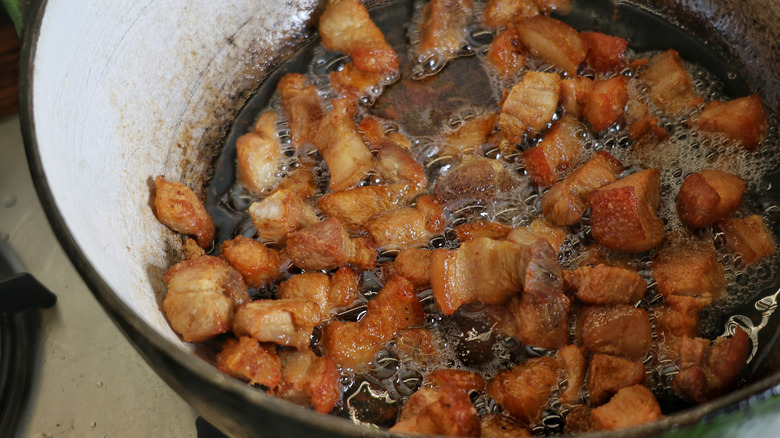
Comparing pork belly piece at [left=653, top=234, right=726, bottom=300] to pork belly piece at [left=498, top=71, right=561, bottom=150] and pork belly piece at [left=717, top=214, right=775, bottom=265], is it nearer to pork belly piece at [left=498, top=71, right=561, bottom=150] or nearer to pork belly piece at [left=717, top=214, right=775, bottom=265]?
pork belly piece at [left=717, top=214, right=775, bottom=265]

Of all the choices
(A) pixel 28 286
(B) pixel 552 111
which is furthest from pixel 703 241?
(A) pixel 28 286

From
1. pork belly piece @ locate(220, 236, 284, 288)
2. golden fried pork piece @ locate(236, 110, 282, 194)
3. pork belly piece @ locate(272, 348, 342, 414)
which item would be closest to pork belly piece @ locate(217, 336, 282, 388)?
pork belly piece @ locate(272, 348, 342, 414)

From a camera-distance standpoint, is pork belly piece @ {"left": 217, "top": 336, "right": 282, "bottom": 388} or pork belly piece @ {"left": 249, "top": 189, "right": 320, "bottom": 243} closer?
pork belly piece @ {"left": 217, "top": 336, "right": 282, "bottom": 388}

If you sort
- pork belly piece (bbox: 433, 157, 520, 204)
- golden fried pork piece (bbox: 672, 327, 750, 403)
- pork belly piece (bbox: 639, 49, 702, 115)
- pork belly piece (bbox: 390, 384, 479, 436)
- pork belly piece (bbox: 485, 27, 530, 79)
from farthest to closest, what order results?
pork belly piece (bbox: 485, 27, 530, 79)
pork belly piece (bbox: 639, 49, 702, 115)
pork belly piece (bbox: 433, 157, 520, 204)
golden fried pork piece (bbox: 672, 327, 750, 403)
pork belly piece (bbox: 390, 384, 479, 436)

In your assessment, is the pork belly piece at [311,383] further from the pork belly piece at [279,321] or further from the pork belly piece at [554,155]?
the pork belly piece at [554,155]

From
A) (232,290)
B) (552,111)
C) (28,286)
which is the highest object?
(552,111)

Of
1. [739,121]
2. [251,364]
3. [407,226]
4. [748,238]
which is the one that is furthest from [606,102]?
[251,364]

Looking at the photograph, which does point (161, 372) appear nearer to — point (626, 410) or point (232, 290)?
point (232, 290)
